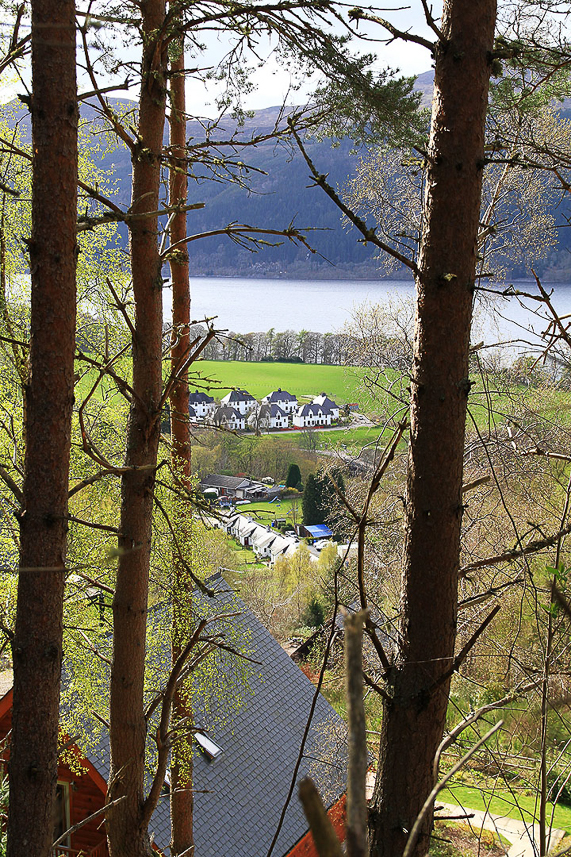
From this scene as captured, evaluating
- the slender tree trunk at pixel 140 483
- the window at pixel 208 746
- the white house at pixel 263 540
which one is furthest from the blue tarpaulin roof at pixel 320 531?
the slender tree trunk at pixel 140 483

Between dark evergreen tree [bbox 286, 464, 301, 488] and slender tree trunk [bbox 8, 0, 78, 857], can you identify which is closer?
slender tree trunk [bbox 8, 0, 78, 857]

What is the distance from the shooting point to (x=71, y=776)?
7754mm

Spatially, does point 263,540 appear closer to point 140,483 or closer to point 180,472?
point 180,472

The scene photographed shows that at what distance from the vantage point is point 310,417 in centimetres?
3812

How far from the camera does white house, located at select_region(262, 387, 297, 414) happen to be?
37803 millimetres

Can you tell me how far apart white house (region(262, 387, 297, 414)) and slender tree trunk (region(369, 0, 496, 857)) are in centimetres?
3516

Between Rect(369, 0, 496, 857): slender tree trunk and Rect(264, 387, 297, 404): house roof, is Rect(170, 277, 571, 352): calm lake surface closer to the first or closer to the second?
Rect(264, 387, 297, 404): house roof

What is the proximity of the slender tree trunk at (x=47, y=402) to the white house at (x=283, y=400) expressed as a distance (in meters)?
34.7

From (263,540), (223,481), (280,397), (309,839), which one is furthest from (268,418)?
(309,839)

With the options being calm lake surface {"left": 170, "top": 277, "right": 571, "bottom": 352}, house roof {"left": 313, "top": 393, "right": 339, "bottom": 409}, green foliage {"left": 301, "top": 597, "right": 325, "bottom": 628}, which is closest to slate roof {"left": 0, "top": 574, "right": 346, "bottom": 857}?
green foliage {"left": 301, "top": 597, "right": 325, "bottom": 628}

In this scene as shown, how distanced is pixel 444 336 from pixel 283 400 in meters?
35.9

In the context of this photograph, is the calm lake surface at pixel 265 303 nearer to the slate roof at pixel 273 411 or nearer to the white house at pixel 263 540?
the slate roof at pixel 273 411

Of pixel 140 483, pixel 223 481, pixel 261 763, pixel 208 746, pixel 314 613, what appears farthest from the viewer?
pixel 223 481

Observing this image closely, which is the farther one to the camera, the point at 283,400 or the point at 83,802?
the point at 283,400
